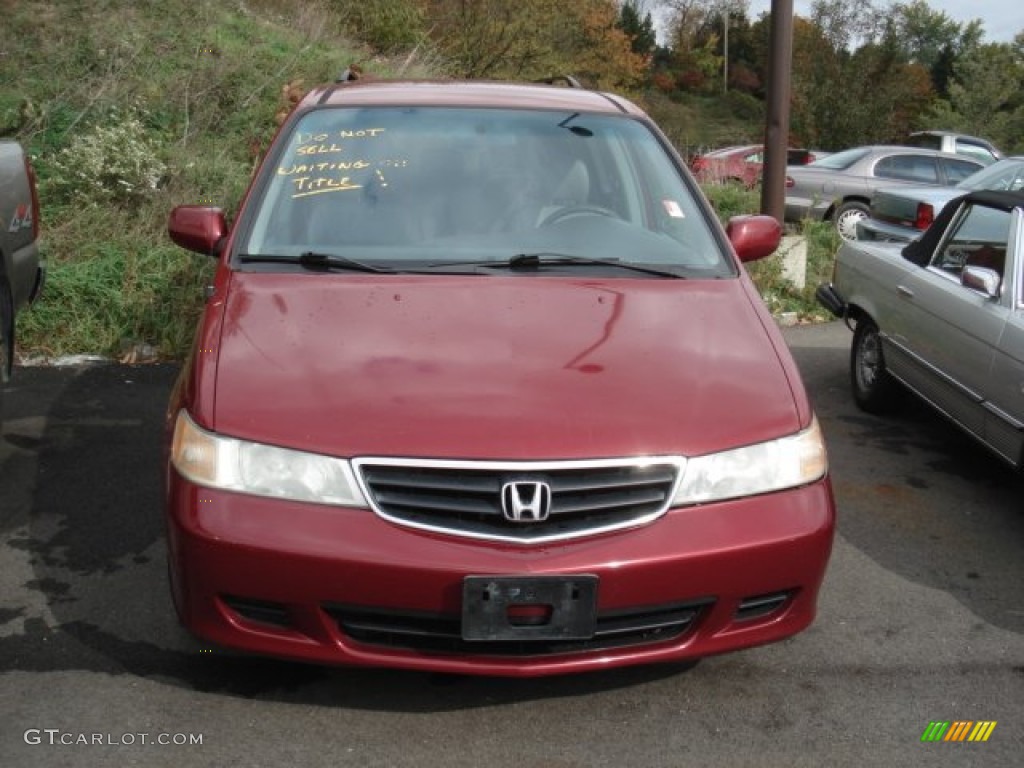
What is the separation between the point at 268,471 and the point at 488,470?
550 mm

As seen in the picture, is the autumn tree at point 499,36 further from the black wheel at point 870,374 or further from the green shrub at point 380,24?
the black wheel at point 870,374

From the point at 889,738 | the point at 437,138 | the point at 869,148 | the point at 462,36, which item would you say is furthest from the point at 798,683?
the point at 462,36

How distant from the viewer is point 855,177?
1463 cm

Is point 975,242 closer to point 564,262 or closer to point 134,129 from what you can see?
point 564,262

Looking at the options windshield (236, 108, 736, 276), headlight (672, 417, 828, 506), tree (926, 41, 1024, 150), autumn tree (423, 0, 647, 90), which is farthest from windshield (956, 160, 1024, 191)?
tree (926, 41, 1024, 150)

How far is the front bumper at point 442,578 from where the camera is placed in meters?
2.75

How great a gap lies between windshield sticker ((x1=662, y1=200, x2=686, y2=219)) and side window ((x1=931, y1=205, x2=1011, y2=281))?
1974 mm

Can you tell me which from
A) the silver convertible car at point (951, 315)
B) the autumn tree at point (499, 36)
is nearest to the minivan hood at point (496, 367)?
the silver convertible car at point (951, 315)

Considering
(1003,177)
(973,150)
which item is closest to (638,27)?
(973,150)

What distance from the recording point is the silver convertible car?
15.5ft

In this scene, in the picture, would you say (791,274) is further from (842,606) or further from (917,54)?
(917,54)

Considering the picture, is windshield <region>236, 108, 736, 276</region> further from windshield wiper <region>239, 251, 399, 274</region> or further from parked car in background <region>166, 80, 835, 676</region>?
parked car in background <region>166, 80, 835, 676</region>

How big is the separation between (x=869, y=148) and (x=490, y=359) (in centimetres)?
1343

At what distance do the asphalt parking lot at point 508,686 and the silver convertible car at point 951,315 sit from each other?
58 cm
